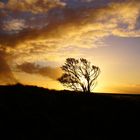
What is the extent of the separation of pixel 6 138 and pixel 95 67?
38.7 meters

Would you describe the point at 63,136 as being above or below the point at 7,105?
below

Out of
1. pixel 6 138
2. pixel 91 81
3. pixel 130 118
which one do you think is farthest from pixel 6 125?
pixel 91 81

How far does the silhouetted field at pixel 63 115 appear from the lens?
1298 centimetres

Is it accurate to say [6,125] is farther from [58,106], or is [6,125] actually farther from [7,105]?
[58,106]

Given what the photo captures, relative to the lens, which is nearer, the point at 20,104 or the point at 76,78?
the point at 20,104

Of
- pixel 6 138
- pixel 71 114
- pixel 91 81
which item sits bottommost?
pixel 6 138

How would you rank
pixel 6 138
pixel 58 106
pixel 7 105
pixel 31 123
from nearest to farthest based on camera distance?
pixel 6 138
pixel 31 123
pixel 7 105
pixel 58 106

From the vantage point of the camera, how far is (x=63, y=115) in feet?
48.0

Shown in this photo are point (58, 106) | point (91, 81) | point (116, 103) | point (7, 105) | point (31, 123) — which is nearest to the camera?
point (31, 123)

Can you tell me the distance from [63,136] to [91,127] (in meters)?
1.69

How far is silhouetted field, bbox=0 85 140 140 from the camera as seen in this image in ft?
42.6

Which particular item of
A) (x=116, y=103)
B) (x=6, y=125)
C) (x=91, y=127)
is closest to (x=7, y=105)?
(x=6, y=125)

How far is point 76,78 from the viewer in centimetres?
4972

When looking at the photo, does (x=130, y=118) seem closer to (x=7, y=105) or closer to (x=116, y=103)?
(x=116, y=103)
